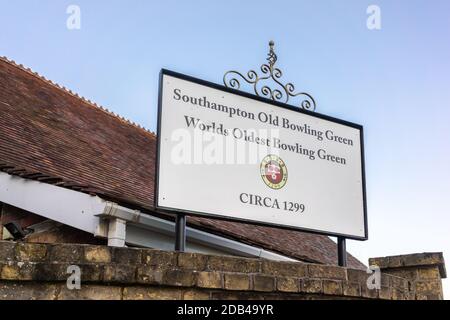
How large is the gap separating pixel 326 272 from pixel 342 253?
4.90 feet

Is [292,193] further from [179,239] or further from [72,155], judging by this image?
[72,155]

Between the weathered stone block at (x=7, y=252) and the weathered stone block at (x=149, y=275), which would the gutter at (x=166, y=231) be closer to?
the weathered stone block at (x=149, y=275)

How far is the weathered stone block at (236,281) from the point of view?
11.3 ft

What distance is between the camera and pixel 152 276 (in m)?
3.28

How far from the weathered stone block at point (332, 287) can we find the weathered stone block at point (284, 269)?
158 millimetres

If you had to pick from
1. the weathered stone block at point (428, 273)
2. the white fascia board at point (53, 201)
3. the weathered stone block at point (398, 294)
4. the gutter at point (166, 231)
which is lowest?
the weathered stone block at point (398, 294)

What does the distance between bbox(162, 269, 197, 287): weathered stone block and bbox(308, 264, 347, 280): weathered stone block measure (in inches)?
32.8

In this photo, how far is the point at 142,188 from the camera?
7621 mm

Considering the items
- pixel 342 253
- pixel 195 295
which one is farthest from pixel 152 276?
pixel 342 253

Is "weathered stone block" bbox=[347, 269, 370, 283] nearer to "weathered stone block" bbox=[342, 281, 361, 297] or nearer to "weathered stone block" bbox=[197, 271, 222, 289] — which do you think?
"weathered stone block" bbox=[342, 281, 361, 297]

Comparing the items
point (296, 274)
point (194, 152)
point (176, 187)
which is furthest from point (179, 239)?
point (296, 274)

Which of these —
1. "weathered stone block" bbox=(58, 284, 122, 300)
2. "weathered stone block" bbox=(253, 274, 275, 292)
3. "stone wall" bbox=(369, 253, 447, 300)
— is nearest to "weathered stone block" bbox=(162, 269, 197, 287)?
"weathered stone block" bbox=(58, 284, 122, 300)

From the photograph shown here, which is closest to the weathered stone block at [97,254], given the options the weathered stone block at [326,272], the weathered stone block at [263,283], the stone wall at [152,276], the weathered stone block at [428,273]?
the stone wall at [152,276]
